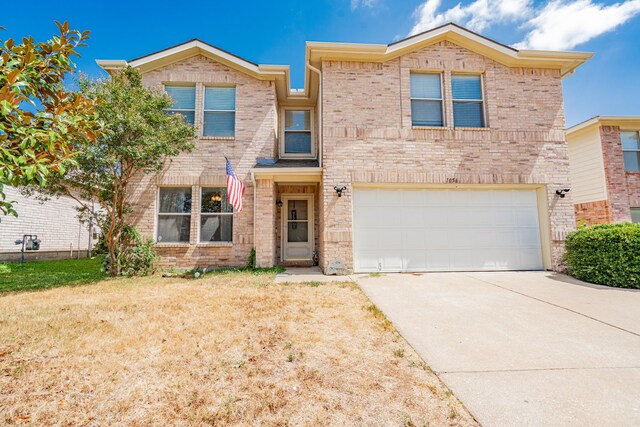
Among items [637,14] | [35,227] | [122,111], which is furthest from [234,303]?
[637,14]

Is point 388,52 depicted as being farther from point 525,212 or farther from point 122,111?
point 122,111

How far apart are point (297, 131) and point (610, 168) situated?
1280 cm

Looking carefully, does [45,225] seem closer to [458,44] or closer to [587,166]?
[458,44]

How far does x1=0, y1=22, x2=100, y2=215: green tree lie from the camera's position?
2.24 meters

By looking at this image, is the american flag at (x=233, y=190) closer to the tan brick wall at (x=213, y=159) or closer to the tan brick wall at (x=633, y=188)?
the tan brick wall at (x=213, y=159)

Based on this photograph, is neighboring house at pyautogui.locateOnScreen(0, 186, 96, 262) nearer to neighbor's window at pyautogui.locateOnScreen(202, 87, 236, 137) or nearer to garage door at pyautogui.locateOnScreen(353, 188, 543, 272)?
neighbor's window at pyautogui.locateOnScreen(202, 87, 236, 137)

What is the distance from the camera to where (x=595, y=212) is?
39.8ft

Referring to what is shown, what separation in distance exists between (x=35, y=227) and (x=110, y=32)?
9.10 meters

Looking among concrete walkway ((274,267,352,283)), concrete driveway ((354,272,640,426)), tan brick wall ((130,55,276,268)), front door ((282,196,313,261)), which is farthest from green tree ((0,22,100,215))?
front door ((282,196,313,261))

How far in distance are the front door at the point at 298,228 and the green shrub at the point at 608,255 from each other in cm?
791

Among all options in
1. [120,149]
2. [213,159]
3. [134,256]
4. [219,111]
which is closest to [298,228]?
[213,159]

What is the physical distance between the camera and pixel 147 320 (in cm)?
426

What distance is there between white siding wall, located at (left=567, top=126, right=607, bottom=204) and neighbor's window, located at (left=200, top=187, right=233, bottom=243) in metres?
14.2

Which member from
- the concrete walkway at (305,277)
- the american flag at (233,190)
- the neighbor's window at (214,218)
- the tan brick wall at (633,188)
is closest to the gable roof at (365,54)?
the american flag at (233,190)
